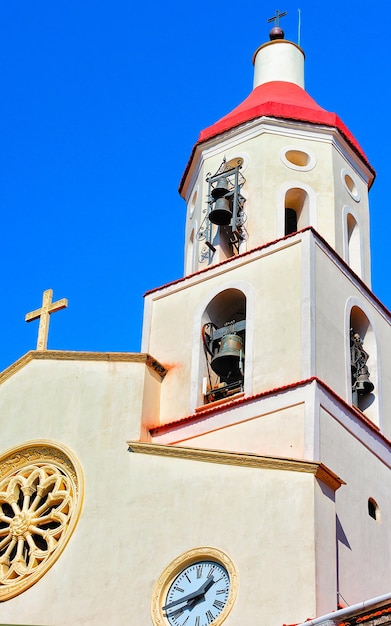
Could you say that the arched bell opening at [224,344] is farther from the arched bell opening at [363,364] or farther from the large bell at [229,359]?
the arched bell opening at [363,364]

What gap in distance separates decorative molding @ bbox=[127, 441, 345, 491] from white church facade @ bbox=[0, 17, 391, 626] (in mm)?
21

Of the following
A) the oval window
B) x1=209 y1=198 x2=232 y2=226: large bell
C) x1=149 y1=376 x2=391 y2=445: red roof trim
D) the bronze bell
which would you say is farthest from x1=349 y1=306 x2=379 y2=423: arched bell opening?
the oval window

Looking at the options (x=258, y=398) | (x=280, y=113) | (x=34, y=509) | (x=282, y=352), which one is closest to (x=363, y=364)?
(x=282, y=352)

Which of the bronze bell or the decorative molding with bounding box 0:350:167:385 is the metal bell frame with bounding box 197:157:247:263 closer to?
the decorative molding with bounding box 0:350:167:385

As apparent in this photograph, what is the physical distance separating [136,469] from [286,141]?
7450 mm

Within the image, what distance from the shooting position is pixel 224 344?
2303 centimetres

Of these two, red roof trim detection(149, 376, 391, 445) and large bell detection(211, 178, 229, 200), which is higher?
large bell detection(211, 178, 229, 200)

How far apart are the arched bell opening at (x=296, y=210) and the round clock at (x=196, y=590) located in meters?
7.54

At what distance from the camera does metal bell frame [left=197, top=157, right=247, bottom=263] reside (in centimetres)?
2469

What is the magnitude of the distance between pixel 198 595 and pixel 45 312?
653 cm

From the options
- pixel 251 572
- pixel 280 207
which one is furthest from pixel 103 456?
pixel 280 207

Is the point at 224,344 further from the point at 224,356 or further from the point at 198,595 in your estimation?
the point at 198,595

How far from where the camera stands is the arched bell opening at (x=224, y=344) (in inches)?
898

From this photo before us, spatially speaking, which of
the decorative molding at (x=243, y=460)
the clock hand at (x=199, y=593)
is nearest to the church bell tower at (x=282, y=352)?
the decorative molding at (x=243, y=460)
